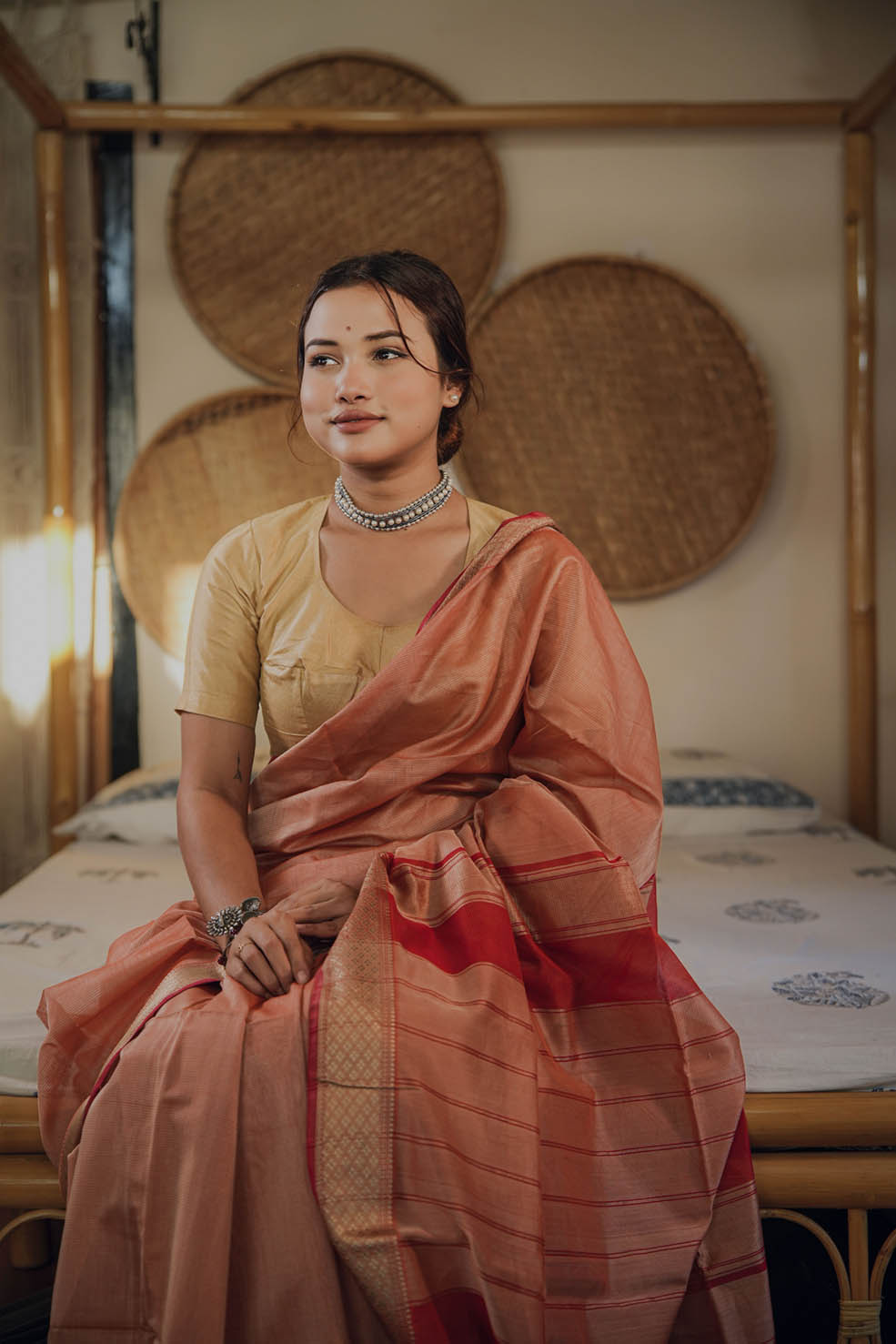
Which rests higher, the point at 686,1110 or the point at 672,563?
the point at 672,563

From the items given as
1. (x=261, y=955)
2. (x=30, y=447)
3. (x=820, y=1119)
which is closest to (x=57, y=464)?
(x=30, y=447)

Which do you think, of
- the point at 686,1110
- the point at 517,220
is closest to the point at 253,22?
the point at 517,220

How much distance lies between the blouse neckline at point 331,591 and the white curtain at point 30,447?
148 cm

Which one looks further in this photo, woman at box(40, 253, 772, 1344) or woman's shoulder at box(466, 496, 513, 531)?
woman's shoulder at box(466, 496, 513, 531)

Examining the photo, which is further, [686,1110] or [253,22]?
[253,22]

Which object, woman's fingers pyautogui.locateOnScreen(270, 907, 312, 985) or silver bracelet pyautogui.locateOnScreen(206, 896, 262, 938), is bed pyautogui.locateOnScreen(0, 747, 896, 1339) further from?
woman's fingers pyautogui.locateOnScreen(270, 907, 312, 985)

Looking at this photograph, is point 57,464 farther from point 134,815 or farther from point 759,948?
point 759,948

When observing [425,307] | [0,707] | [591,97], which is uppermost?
[591,97]

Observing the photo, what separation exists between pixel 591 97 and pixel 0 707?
225 cm

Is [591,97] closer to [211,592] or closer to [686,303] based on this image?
[686,303]

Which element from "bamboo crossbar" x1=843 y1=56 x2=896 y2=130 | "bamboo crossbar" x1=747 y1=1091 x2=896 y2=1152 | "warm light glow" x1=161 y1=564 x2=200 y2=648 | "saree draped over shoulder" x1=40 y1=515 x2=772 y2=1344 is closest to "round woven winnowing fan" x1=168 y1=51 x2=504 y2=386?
"warm light glow" x1=161 y1=564 x2=200 y2=648

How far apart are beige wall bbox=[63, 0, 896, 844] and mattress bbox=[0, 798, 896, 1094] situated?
0.71m

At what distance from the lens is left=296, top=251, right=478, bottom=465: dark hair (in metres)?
1.57

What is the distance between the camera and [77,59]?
3.20m
